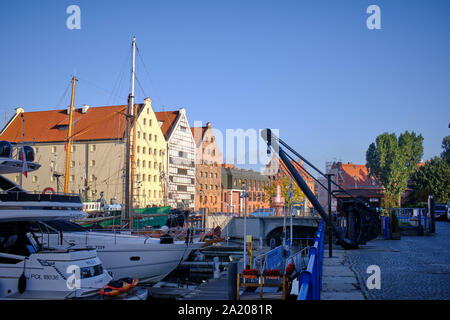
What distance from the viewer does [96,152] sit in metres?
69.8

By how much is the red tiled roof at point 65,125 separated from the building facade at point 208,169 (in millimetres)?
18870

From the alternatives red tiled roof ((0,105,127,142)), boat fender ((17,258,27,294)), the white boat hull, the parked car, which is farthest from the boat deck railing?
the parked car

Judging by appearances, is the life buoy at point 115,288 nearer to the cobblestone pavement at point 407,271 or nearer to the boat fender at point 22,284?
the boat fender at point 22,284

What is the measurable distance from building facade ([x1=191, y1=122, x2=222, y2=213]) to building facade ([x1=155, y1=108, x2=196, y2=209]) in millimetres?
2311

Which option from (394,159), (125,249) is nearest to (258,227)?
(125,249)

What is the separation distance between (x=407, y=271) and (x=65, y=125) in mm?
69173

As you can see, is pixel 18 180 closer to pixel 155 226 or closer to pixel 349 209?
pixel 155 226

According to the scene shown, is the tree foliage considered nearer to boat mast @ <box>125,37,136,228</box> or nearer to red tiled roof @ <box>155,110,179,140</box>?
red tiled roof @ <box>155,110,179,140</box>

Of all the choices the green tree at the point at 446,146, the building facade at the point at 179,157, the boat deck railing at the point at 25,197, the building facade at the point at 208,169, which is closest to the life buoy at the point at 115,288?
the boat deck railing at the point at 25,197

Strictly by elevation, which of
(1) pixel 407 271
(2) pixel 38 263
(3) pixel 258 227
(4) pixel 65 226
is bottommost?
(3) pixel 258 227

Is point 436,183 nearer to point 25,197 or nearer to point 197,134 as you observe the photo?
point 197,134

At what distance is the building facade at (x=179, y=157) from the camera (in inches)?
3019
